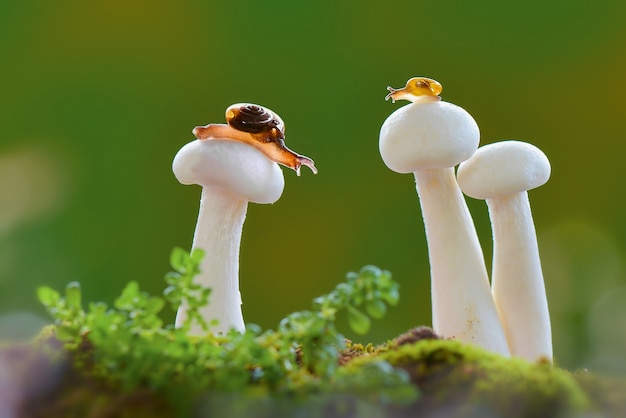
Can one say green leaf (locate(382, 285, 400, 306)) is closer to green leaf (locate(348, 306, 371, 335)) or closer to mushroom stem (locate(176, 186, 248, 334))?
green leaf (locate(348, 306, 371, 335))

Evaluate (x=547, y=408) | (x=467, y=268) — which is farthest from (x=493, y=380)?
(x=467, y=268)

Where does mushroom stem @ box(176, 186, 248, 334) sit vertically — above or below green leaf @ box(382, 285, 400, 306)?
above

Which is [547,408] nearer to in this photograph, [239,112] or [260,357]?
[260,357]

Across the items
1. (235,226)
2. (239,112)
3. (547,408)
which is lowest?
(547,408)

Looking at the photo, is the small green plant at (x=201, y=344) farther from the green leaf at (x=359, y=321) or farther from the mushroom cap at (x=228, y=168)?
the mushroom cap at (x=228, y=168)

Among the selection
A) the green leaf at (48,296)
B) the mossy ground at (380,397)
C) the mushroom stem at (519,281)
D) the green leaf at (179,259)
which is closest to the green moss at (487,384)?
the mossy ground at (380,397)

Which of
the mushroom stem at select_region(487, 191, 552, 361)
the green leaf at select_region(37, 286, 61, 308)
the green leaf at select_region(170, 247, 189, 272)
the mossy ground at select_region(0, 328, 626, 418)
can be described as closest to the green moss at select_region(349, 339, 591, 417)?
the mossy ground at select_region(0, 328, 626, 418)
